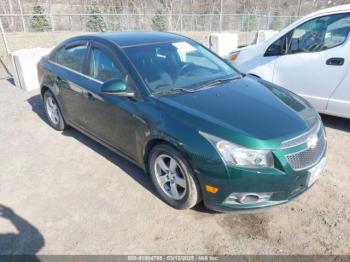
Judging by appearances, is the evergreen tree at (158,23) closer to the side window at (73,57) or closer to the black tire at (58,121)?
the black tire at (58,121)

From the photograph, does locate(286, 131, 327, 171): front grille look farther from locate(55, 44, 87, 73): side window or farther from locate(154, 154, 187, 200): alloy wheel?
locate(55, 44, 87, 73): side window

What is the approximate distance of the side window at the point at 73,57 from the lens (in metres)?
3.94

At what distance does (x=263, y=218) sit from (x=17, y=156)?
354cm

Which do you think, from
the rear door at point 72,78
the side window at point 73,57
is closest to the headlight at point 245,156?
the rear door at point 72,78

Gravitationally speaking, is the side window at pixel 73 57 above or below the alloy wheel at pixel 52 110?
above

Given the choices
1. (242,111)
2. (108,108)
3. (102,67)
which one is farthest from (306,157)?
(102,67)

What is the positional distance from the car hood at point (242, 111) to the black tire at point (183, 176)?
0.33m

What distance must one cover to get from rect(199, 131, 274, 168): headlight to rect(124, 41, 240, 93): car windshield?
1.02 metres

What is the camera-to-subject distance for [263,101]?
3002 millimetres

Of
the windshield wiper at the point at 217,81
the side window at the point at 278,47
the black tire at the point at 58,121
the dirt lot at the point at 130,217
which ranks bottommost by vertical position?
the dirt lot at the point at 130,217

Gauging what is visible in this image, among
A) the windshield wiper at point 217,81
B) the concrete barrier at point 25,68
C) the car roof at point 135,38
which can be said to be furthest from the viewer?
the concrete barrier at point 25,68

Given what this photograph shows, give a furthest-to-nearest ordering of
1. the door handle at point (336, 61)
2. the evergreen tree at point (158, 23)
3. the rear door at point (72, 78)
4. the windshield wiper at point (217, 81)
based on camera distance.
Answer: the evergreen tree at point (158, 23)
the door handle at point (336, 61)
the rear door at point (72, 78)
the windshield wiper at point (217, 81)

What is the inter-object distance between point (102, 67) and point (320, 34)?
3275 millimetres

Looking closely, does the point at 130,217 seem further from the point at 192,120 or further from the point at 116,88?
the point at 116,88
